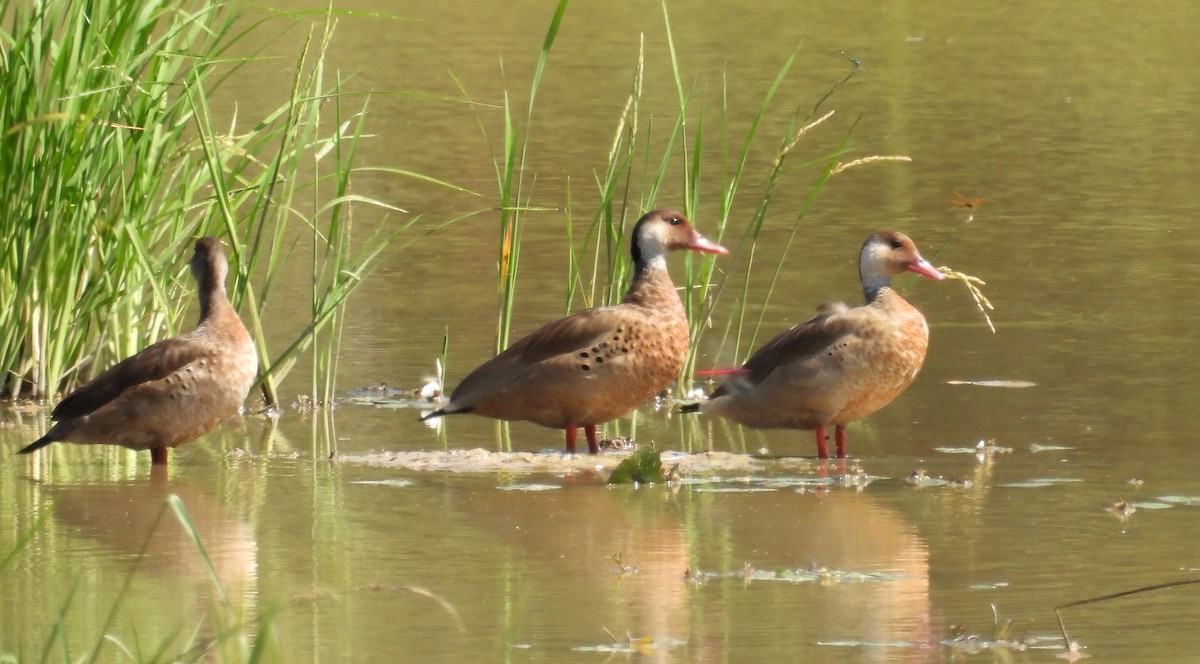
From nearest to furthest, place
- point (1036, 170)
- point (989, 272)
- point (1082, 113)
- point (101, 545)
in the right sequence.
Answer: point (101, 545), point (989, 272), point (1036, 170), point (1082, 113)

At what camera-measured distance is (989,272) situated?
432 inches

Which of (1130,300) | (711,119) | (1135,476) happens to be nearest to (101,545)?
(1135,476)

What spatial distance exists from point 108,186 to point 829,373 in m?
2.78

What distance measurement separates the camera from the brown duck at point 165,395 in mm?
7266

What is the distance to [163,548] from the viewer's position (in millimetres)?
6172

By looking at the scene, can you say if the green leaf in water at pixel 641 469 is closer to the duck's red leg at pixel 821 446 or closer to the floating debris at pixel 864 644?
the duck's red leg at pixel 821 446

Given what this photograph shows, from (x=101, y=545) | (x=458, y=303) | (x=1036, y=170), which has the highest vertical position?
(x=1036, y=170)

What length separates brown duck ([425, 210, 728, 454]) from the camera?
7.61m

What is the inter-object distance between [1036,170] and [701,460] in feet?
23.9

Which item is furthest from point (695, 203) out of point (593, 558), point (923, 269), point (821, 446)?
point (593, 558)

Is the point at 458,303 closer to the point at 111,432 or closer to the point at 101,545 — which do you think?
the point at 111,432

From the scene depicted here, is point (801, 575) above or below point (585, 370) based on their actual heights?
below

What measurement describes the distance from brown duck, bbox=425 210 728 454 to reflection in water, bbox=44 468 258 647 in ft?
3.92

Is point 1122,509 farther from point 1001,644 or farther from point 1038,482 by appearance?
point 1001,644
